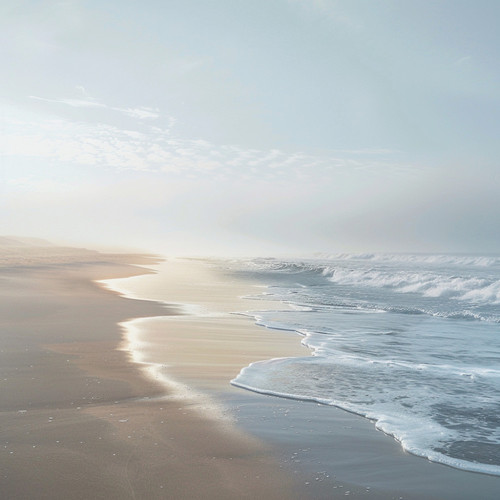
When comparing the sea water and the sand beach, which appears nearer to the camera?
the sand beach

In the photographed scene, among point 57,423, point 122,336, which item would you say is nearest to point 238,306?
point 122,336

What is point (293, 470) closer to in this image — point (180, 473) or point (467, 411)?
point (180, 473)

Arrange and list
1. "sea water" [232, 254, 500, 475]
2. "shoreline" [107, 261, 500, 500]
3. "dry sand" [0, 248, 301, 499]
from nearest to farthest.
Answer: "dry sand" [0, 248, 301, 499]
"shoreline" [107, 261, 500, 500]
"sea water" [232, 254, 500, 475]

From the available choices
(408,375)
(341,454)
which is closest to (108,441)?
(341,454)

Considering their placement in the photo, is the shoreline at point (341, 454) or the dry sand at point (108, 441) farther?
the shoreline at point (341, 454)

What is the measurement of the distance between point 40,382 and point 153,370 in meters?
1.57

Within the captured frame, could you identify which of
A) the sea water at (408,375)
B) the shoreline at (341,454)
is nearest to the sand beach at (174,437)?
the shoreline at (341,454)

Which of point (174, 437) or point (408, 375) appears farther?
point (408, 375)

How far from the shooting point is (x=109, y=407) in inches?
210

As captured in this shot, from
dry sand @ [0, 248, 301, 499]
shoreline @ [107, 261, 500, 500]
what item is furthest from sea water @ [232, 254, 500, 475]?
dry sand @ [0, 248, 301, 499]

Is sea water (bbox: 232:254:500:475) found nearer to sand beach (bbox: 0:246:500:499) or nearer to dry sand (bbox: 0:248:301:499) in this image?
sand beach (bbox: 0:246:500:499)

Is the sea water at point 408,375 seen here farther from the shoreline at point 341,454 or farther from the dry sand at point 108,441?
the dry sand at point 108,441

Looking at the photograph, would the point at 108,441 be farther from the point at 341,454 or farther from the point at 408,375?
the point at 408,375

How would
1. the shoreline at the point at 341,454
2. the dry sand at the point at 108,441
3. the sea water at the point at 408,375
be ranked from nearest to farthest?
the dry sand at the point at 108,441, the shoreline at the point at 341,454, the sea water at the point at 408,375
